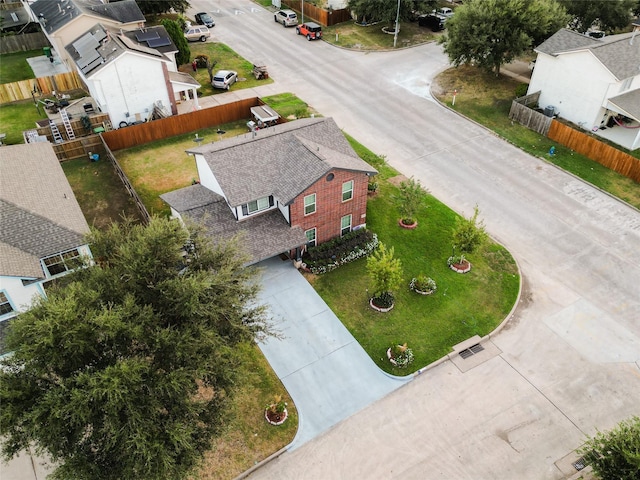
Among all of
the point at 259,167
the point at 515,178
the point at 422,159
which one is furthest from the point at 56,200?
the point at 515,178

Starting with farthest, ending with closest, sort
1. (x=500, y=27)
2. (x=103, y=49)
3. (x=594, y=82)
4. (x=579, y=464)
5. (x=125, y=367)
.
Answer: (x=500, y=27) → (x=103, y=49) → (x=594, y=82) → (x=579, y=464) → (x=125, y=367)

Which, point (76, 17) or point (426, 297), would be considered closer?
point (426, 297)

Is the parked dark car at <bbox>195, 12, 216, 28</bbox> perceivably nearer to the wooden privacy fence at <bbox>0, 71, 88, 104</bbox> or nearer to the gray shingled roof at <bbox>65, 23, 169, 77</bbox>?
the gray shingled roof at <bbox>65, 23, 169, 77</bbox>

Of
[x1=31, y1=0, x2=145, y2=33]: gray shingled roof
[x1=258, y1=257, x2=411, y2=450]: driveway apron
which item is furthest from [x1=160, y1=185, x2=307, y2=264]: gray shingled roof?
[x1=31, y1=0, x2=145, y2=33]: gray shingled roof

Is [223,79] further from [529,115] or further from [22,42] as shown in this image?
[529,115]

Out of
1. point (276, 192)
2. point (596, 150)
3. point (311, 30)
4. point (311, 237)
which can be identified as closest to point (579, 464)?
point (311, 237)

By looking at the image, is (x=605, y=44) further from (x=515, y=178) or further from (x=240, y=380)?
(x=240, y=380)

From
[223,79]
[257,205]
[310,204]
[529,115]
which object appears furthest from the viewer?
[223,79]
